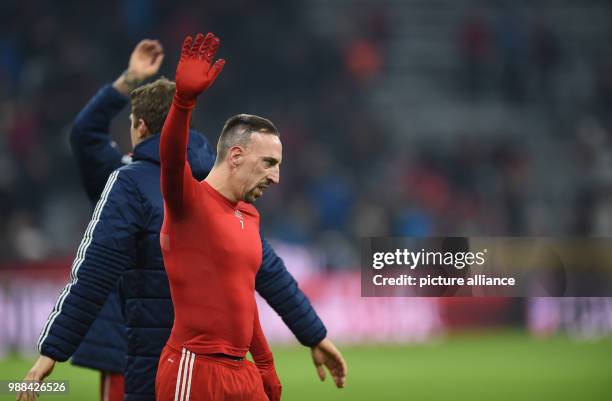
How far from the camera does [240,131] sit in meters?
3.75

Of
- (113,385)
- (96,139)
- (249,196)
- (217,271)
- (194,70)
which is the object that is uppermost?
(96,139)

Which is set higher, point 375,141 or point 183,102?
point 375,141

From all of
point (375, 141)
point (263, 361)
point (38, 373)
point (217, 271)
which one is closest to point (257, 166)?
point (217, 271)

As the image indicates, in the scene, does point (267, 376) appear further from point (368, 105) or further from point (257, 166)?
point (368, 105)

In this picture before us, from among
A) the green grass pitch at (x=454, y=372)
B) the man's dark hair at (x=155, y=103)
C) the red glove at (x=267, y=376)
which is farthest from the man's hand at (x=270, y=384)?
the green grass pitch at (x=454, y=372)

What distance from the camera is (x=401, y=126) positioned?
56.4ft

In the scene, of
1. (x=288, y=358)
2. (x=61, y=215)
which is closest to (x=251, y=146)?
(x=288, y=358)

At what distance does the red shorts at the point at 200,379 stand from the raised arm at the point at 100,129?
1492 millimetres

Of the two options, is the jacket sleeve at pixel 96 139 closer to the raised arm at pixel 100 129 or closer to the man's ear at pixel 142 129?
the raised arm at pixel 100 129

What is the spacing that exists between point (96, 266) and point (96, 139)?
116cm

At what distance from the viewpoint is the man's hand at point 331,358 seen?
4.38 meters

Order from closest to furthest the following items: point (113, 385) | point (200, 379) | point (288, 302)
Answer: point (200, 379) → point (288, 302) → point (113, 385)

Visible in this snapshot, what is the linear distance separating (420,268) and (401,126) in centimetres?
1215

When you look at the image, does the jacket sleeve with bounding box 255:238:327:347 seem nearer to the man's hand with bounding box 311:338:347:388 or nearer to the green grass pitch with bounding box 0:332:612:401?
the man's hand with bounding box 311:338:347:388
